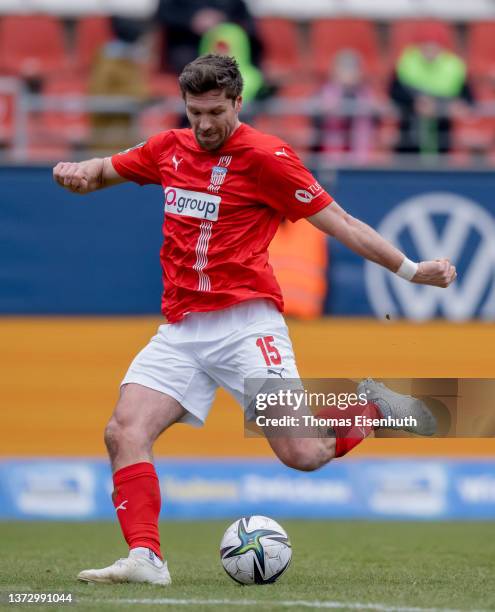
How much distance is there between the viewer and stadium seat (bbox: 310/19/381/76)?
52.2 ft

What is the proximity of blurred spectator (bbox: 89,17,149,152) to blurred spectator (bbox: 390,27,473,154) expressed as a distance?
8.41ft

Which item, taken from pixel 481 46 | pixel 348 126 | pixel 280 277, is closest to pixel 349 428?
pixel 280 277

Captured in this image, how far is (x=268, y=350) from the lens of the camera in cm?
645

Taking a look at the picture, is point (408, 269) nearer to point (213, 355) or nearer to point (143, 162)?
point (213, 355)

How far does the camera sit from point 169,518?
37.3ft

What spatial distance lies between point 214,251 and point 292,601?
170 centimetres

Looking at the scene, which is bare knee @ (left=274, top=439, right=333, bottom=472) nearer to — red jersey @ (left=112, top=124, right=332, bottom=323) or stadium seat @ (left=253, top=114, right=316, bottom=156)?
red jersey @ (left=112, top=124, right=332, bottom=323)

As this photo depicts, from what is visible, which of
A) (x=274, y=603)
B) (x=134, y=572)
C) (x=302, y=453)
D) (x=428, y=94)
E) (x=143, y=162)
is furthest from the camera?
(x=428, y=94)

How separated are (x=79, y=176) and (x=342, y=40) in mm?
9932

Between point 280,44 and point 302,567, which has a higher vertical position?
point 280,44

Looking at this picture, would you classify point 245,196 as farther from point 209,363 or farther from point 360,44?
point 360,44

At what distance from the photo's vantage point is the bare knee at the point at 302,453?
21.0 ft

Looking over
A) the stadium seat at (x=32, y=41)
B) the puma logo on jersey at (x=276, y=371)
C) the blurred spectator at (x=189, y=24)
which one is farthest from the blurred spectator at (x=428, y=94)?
the puma logo on jersey at (x=276, y=371)

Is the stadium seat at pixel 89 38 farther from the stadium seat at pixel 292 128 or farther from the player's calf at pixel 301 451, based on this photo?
the player's calf at pixel 301 451
